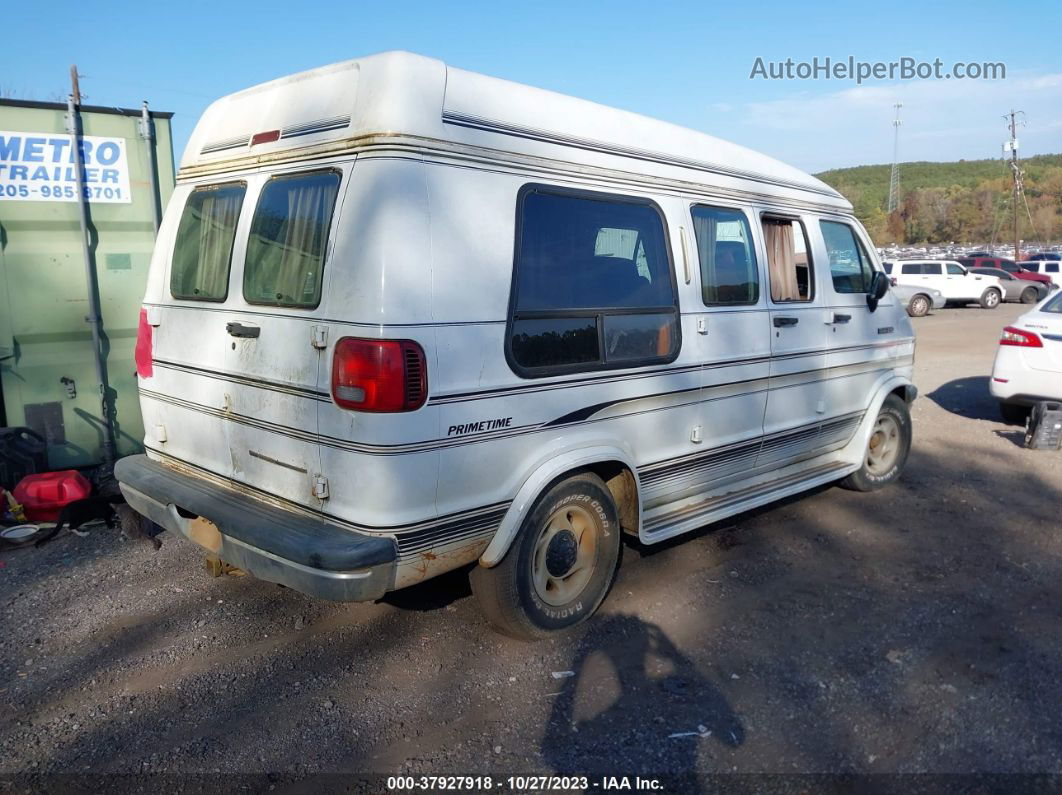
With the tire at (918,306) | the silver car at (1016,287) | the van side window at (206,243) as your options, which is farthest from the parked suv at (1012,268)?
the van side window at (206,243)

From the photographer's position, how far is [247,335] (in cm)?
381

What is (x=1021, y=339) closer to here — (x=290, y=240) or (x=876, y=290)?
(x=876, y=290)

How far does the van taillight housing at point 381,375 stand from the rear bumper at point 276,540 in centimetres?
55

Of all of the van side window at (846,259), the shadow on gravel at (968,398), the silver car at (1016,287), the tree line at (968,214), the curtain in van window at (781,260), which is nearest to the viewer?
the curtain in van window at (781,260)

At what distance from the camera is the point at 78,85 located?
618cm

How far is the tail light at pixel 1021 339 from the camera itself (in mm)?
8148

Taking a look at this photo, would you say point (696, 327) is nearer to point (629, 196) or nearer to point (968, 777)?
point (629, 196)

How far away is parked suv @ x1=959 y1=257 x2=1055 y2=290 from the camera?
3052 centimetres

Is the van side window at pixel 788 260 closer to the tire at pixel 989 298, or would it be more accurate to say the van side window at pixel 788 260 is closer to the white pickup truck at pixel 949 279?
the white pickup truck at pixel 949 279

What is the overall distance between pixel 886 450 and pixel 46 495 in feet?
20.1

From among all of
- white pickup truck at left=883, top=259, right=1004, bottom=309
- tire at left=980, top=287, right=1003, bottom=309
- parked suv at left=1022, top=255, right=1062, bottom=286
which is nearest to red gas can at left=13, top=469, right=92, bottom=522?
white pickup truck at left=883, top=259, right=1004, bottom=309

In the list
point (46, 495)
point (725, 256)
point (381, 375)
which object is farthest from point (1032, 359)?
point (46, 495)

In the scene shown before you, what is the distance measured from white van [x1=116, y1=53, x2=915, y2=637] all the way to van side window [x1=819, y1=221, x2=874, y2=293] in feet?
2.81

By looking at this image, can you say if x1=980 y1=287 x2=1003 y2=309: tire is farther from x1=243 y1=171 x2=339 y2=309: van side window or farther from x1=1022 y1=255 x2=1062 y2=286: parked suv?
x1=243 y1=171 x2=339 y2=309: van side window
